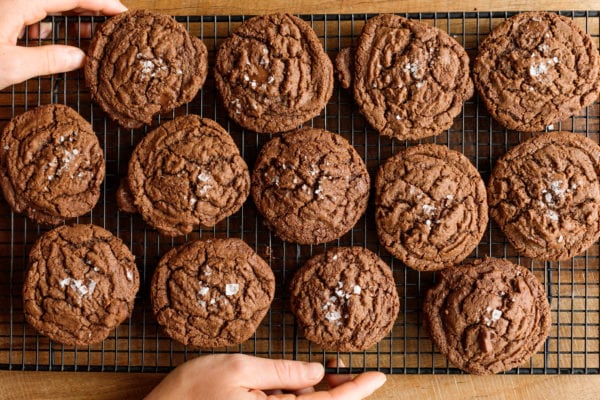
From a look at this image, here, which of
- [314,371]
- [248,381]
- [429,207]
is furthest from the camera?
[429,207]

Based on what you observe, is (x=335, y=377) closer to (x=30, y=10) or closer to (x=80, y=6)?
(x=80, y=6)

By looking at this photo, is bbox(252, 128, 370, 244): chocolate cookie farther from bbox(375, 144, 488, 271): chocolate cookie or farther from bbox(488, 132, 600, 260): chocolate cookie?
bbox(488, 132, 600, 260): chocolate cookie

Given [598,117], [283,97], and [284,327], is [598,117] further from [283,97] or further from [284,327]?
[284,327]

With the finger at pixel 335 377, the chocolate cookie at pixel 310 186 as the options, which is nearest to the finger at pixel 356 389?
the finger at pixel 335 377

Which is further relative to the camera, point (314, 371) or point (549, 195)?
point (549, 195)

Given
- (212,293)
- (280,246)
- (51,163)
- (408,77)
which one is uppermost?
(408,77)

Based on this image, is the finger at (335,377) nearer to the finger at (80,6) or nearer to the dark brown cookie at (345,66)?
the dark brown cookie at (345,66)

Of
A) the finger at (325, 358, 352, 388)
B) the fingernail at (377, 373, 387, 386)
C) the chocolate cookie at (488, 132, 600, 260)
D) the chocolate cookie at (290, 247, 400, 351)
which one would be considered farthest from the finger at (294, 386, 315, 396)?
the chocolate cookie at (488, 132, 600, 260)

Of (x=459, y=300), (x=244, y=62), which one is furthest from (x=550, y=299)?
(x=244, y=62)

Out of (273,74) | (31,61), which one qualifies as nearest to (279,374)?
(273,74)
